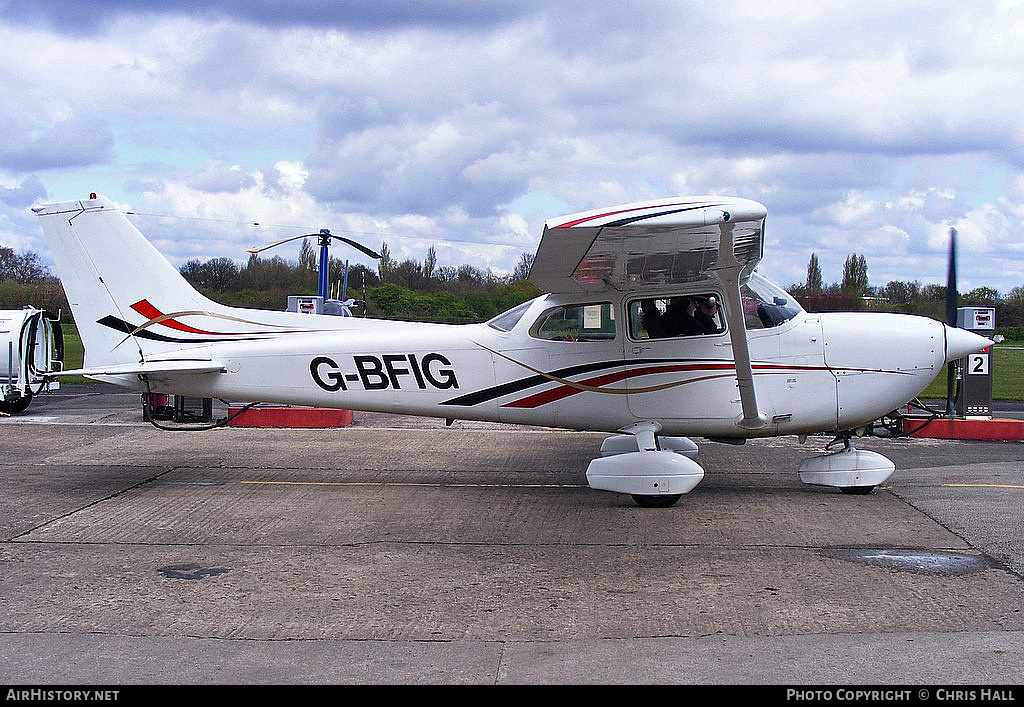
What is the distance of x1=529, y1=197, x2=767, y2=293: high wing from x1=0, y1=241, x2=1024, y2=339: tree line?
9.40 metres

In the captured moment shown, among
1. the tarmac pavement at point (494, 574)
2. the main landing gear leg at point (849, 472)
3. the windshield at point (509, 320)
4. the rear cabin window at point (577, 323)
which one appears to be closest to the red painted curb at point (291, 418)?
the tarmac pavement at point (494, 574)

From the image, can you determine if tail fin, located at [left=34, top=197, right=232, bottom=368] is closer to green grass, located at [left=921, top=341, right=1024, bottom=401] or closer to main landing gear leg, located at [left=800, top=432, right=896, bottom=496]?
main landing gear leg, located at [left=800, top=432, right=896, bottom=496]

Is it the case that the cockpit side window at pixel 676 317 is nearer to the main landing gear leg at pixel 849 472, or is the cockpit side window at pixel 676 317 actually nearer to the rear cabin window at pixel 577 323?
the rear cabin window at pixel 577 323

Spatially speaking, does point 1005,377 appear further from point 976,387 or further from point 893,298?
point 976,387

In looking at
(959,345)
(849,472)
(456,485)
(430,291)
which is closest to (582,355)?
(456,485)

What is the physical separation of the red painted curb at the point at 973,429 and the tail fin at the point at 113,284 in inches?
373

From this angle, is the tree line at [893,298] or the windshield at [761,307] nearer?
the windshield at [761,307]

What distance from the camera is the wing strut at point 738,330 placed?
7055 mm

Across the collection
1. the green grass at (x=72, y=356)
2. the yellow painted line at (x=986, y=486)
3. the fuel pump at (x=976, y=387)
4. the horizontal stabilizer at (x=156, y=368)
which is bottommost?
the yellow painted line at (x=986, y=486)

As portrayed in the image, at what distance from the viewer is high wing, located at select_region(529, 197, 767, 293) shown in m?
6.15

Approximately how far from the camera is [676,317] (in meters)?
8.27

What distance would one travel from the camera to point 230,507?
8.05 metres

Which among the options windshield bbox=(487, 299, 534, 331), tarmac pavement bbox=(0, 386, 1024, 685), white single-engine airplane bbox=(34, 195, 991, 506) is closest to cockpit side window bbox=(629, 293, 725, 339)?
white single-engine airplane bbox=(34, 195, 991, 506)

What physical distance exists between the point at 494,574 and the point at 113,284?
17.9 feet
